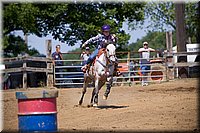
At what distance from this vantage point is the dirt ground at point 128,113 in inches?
409

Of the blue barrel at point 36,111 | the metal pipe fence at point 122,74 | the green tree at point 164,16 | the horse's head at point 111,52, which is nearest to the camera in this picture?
the blue barrel at point 36,111

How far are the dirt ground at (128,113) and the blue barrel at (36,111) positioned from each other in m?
2.62

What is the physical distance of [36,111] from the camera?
7.43 meters

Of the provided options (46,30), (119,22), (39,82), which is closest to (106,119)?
(39,82)

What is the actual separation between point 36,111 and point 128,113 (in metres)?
5.19

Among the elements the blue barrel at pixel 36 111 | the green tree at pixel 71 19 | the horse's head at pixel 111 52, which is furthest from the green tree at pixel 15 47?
the blue barrel at pixel 36 111

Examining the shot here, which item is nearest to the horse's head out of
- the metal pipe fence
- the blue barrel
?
the blue barrel

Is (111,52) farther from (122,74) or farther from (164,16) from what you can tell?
(164,16)

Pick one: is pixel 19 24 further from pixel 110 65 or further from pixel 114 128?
pixel 114 128

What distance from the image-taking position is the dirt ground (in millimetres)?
10383

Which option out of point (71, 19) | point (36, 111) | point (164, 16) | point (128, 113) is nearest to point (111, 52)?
point (128, 113)

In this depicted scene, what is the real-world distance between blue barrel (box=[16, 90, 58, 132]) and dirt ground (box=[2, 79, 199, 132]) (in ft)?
8.59

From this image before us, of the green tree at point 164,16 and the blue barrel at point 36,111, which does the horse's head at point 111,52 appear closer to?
the blue barrel at point 36,111

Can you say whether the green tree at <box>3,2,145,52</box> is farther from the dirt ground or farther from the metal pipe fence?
the dirt ground
